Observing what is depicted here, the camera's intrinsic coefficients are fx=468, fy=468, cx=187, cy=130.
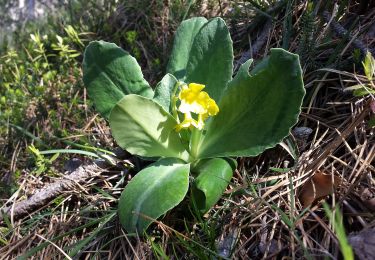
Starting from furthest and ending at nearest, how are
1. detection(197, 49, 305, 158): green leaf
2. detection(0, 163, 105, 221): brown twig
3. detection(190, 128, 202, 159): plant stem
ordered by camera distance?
detection(0, 163, 105, 221): brown twig → detection(190, 128, 202, 159): plant stem → detection(197, 49, 305, 158): green leaf

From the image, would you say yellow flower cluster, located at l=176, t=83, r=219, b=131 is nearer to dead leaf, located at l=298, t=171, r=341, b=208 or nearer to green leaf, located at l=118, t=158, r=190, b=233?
green leaf, located at l=118, t=158, r=190, b=233

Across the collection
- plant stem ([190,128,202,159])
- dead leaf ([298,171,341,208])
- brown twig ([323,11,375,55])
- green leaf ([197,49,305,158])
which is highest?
brown twig ([323,11,375,55])

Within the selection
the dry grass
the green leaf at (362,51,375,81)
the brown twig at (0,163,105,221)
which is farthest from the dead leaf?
the brown twig at (0,163,105,221)

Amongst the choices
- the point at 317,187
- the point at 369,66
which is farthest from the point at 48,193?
the point at 369,66

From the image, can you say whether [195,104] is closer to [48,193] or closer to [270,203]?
[270,203]

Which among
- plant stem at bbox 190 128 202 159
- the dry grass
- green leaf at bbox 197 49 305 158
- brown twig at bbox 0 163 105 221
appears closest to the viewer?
the dry grass

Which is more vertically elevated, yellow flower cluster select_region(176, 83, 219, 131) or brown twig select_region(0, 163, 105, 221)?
yellow flower cluster select_region(176, 83, 219, 131)
